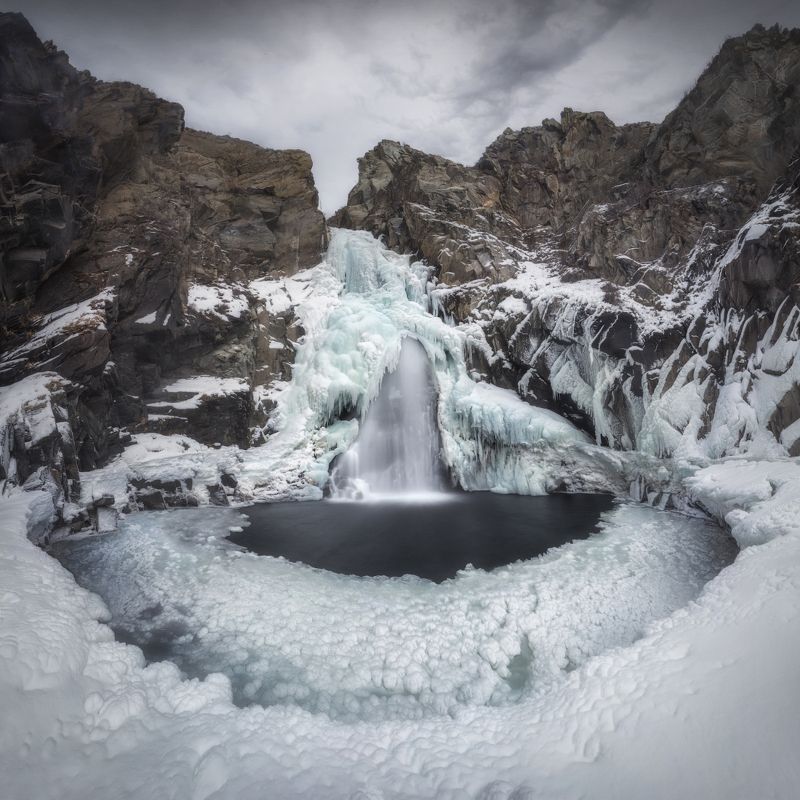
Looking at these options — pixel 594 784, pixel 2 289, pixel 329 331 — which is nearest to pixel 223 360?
pixel 329 331

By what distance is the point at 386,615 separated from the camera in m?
6.14

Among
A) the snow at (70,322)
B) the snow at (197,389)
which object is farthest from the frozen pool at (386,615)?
the snow at (197,389)

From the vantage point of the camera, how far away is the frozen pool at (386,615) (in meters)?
4.73

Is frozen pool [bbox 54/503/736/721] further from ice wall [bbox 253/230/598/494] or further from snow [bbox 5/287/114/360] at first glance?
ice wall [bbox 253/230/598/494]

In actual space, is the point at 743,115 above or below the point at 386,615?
above

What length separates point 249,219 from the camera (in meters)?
20.5

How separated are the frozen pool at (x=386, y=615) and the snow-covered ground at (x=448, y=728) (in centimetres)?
33

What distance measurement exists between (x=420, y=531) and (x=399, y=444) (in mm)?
5380

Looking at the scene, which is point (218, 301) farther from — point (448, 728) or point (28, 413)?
point (448, 728)

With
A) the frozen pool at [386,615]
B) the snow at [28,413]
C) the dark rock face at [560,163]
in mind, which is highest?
the dark rock face at [560,163]

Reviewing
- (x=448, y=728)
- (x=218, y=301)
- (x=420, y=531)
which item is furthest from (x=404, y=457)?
(x=448, y=728)

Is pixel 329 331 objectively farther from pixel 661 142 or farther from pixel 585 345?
pixel 661 142

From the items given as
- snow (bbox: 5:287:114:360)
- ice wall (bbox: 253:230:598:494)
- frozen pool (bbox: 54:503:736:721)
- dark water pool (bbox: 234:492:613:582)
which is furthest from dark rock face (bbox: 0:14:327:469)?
frozen pool (bbox: 54:503:736:721)

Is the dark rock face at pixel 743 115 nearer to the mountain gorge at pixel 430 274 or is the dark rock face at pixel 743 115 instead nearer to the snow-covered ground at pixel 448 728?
the mountain gorge at pixel 430 274
